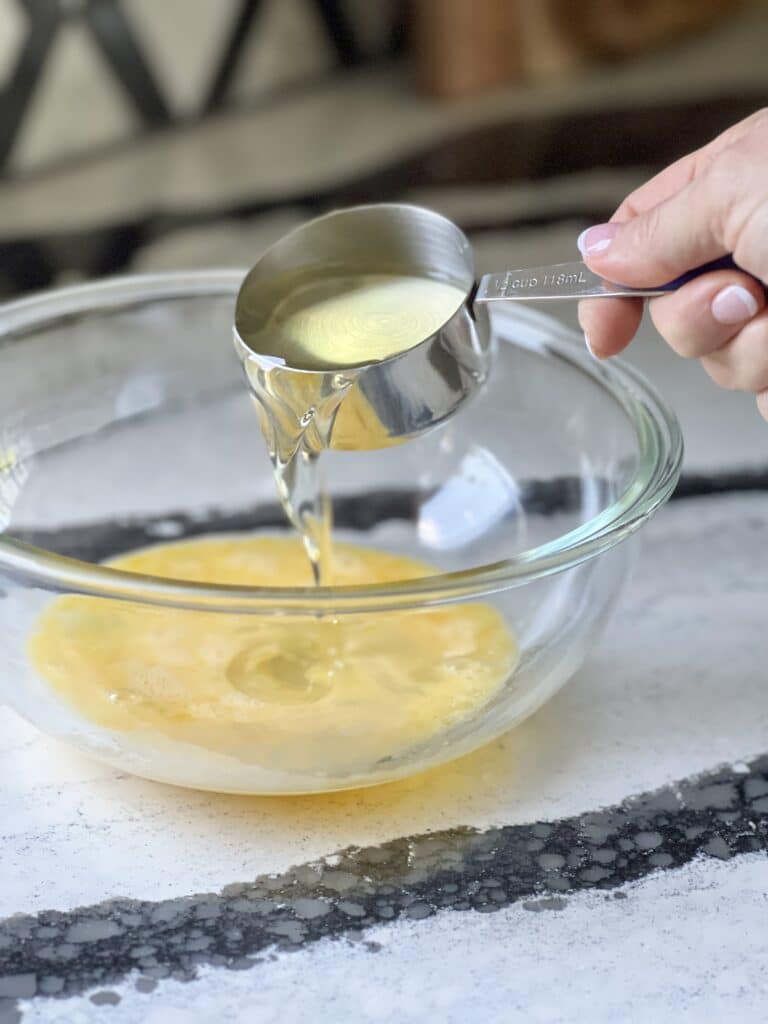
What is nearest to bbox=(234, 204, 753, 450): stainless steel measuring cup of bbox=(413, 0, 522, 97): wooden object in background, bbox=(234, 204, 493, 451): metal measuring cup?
bbox=(234, 204, 493, 451): metal measuring cup

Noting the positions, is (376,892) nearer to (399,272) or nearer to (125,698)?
(125,698)

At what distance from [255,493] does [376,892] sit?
431mm

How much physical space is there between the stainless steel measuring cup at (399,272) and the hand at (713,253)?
0.5 inches

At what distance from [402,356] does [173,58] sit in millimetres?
1065

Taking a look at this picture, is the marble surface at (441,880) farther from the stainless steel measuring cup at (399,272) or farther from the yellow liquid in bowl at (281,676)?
the stainless steel measuring cup at (399,272)

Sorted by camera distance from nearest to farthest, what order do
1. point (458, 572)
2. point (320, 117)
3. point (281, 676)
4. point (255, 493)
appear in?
point (458, 572) < point (281, 676) < point (255, 493) < point (320, 117)

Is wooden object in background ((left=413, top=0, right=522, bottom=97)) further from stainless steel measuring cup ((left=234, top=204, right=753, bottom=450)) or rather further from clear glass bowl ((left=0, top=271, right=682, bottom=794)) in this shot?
stainless steel measuring cup ((left=234, top=204, right=753, bottom=450))

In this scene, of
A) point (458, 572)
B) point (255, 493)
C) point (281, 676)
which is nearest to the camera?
point (458, 572)

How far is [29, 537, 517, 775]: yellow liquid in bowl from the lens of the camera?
0.71 m

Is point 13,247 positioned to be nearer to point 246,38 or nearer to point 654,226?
point 246,38

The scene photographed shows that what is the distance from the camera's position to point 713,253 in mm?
703

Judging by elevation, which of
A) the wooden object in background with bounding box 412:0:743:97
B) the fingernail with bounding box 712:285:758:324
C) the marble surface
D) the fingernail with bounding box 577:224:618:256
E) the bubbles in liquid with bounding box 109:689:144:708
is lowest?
the wooden object in background with bounding box 412:0:743:97

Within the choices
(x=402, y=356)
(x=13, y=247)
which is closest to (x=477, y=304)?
(x=402, y=356)

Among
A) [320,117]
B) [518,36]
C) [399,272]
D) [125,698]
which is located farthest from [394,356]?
[518,36]
